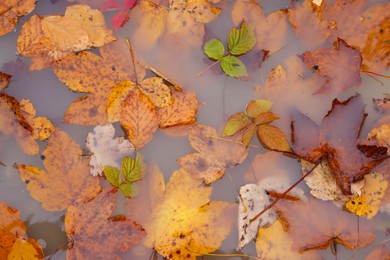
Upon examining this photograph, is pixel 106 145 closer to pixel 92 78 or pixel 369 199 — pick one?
pixel 92 78

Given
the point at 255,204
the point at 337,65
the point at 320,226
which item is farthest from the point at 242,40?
the point at 320,226

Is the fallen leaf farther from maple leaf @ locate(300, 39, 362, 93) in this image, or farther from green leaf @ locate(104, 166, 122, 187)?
maple leaf @ locate(300, 39, 362, 93)

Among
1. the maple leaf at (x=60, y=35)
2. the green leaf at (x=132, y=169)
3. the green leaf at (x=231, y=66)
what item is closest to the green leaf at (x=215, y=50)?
the green leaf at (x=231, y=66)

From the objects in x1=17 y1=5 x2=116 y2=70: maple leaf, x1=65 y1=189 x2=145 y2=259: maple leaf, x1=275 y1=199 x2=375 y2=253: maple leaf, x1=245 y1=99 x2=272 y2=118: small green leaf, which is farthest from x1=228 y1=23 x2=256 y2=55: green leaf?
x1=65 y1=189 x2=145 y2=259: maple leaf

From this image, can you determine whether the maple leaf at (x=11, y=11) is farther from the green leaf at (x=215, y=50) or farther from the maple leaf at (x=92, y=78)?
the green leaf at (x=215, y=50)

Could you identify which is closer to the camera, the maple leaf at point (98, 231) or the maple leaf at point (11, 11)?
the maple leaf at point (98, 231)

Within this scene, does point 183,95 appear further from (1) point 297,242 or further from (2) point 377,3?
(2) point 377,3
